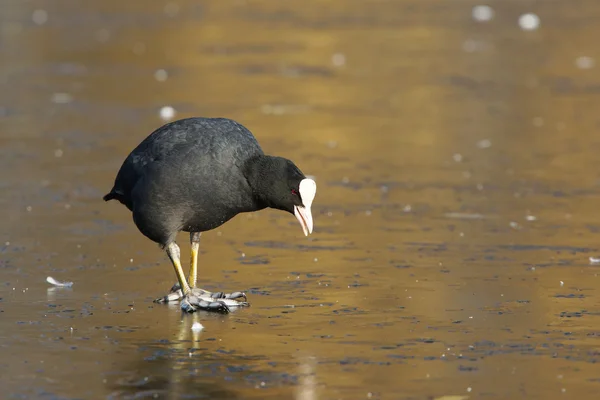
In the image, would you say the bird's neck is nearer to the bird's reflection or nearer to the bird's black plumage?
the bird's black plumage

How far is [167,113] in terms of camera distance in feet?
55.0

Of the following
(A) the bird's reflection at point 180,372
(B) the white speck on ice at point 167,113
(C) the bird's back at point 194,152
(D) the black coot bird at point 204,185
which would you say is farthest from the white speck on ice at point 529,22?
(A) the bird's reflection at point 180,372

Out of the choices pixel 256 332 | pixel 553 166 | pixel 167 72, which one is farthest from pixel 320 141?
pixel 256 332

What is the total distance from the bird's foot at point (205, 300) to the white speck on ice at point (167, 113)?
7965 millimetres

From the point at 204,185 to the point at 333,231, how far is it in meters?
2.72

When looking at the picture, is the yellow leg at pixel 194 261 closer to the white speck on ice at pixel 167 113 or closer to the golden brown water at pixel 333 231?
the golden brown water at pixel 333 231

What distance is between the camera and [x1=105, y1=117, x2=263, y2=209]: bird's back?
819cm

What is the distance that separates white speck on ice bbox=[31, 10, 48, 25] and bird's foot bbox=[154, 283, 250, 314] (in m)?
18.9

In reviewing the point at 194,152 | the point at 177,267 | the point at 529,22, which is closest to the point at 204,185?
the point at 194,152

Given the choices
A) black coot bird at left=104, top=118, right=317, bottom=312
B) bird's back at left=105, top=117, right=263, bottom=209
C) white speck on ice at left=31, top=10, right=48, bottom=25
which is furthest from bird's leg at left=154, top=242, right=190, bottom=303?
white speck on ice at left=31, top=10, right=48, bottom=25

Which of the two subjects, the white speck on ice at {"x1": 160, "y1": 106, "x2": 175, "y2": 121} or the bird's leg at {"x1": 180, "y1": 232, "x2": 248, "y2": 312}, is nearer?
the bird's leg at {"x1": 180, "y1": 232, "x2": 248, "y2": 312}

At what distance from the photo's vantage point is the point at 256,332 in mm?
7738

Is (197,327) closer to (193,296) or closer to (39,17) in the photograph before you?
(193,296)

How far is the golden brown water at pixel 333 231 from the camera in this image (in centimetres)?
698
